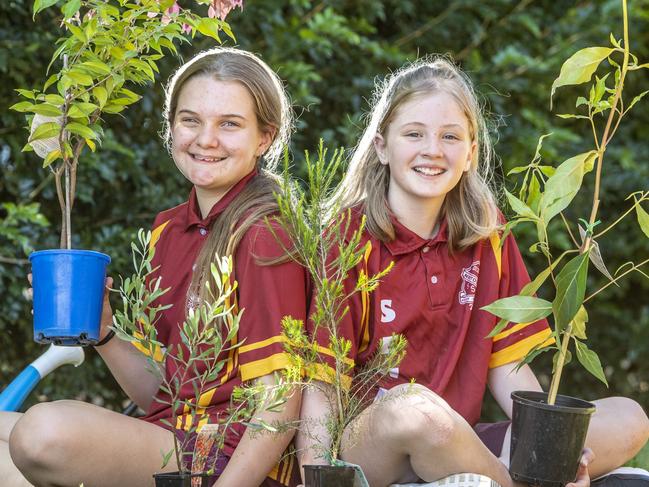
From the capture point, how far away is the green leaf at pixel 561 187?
2.32 meters

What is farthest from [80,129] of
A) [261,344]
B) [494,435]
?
[494,435]

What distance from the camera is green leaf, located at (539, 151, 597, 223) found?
232 cm

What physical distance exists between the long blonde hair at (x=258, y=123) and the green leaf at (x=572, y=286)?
759mm

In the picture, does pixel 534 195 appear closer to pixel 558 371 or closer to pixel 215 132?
pixel 558 371

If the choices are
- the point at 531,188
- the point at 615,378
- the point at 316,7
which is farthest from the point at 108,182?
the point at 615,378

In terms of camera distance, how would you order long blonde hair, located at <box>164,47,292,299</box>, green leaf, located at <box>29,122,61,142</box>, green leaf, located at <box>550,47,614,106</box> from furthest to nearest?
long blonde hair, located at <box>164,47,292,299</box>, green leaf, located at <box>29,122,61,142</box>, green leaf, located at <box>550,47,614,106</box>

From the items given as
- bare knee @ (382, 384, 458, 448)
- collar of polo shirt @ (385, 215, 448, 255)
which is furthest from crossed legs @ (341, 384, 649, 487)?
collar of polo shirt @ (385, 215, 448, 255)

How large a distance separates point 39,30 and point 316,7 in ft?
4.40

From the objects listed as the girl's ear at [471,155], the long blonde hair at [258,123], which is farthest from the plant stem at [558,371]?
the long blonde hair at [258,123]

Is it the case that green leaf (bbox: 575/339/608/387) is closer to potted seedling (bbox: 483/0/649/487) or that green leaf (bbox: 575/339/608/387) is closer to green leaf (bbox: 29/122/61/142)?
potted seedling (bbox: 483/0/649/487)

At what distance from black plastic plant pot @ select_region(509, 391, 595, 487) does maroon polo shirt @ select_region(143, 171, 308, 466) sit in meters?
0.56

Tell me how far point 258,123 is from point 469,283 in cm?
72

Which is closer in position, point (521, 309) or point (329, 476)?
point (329, 476)

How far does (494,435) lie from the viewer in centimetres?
280
